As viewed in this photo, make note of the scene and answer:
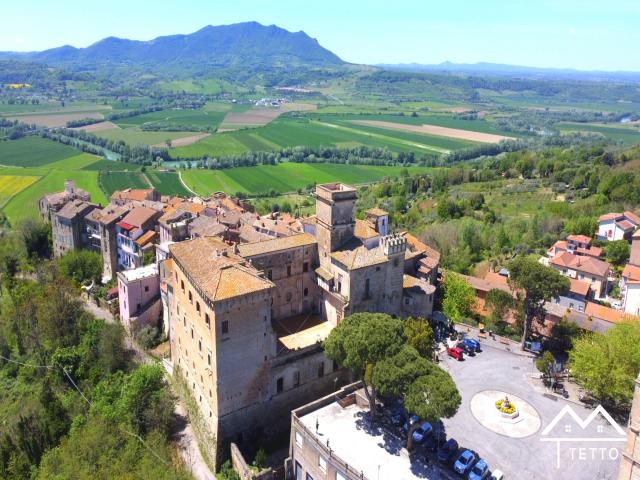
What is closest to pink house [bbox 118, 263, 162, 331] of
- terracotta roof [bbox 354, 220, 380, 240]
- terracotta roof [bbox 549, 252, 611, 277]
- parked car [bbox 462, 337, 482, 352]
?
terracotta roof [bbox 354, 220, 380, 240]

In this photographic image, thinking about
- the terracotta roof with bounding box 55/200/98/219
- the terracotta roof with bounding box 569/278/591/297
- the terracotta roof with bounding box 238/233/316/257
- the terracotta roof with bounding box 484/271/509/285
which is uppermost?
the terracotta roof with bounding box 238/233/316/257

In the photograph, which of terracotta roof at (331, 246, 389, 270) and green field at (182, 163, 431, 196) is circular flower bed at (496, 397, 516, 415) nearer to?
terracotta roof at (331, 246, 389, 270)

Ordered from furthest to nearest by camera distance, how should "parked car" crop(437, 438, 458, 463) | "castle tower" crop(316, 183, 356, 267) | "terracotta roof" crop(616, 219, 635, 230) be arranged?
"terracotta roof" crop(616, 219, 635, 230), "castle tower" crop(316, 183, 356, 267), "parked car" crop(437, 438, 458, 463)

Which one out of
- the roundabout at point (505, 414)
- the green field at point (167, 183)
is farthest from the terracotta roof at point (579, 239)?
the green field at point (167, 183)

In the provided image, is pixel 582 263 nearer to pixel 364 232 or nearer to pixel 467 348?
pixel 467 348

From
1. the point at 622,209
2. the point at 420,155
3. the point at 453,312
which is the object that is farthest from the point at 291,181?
the point at 453,312

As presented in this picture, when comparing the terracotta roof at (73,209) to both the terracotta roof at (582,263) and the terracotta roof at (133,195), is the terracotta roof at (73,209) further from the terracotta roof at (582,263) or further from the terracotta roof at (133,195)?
the terracotta roof at (582,263)

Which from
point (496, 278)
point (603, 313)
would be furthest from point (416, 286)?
point (603, 313)

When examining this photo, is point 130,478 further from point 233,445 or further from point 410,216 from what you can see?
point 410,216

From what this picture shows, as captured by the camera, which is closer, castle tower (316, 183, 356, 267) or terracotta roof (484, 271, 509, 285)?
castle tower (316, 183, 356, 267)
